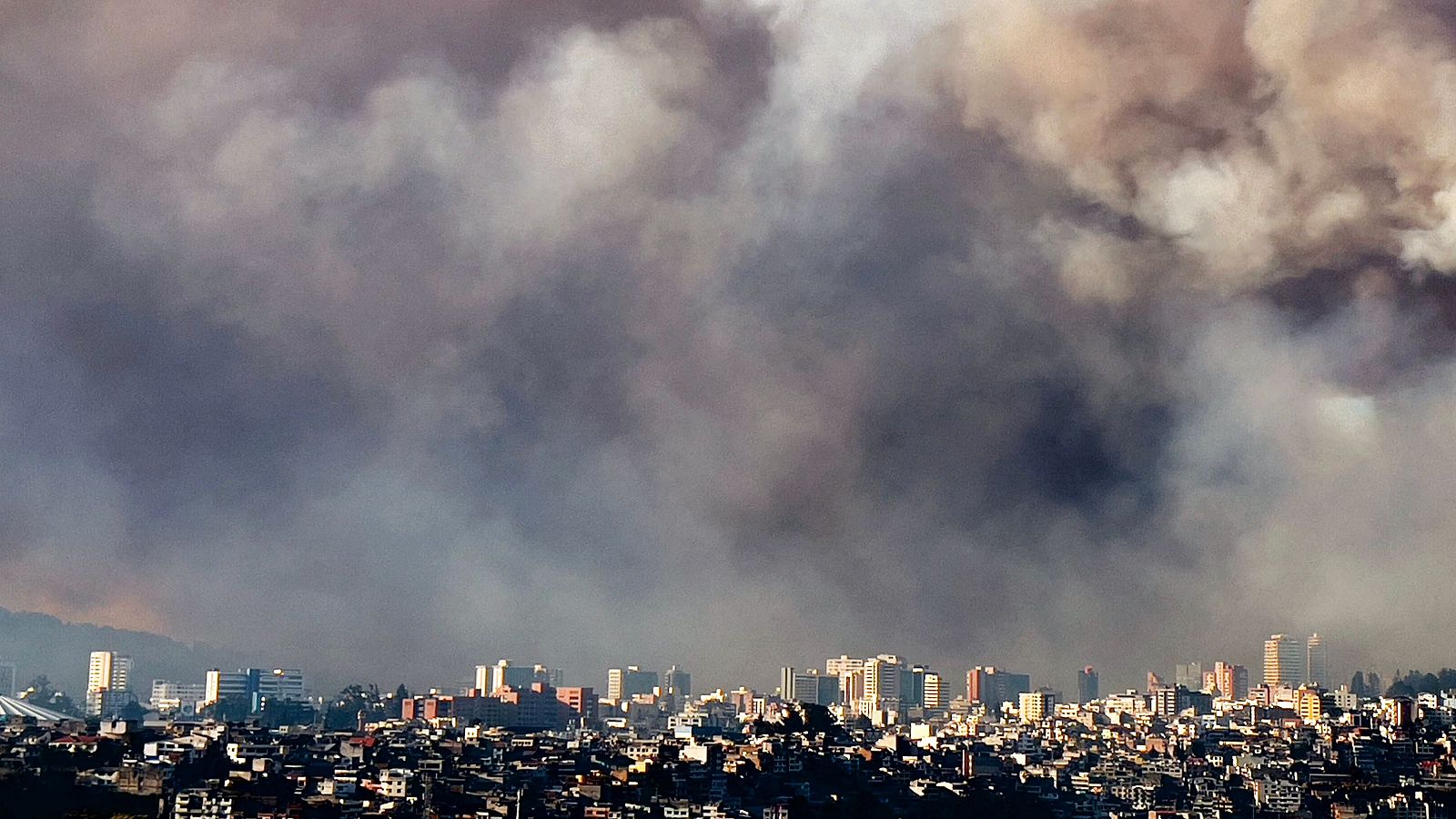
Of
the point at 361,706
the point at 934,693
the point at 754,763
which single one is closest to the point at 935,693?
the point at 934,693

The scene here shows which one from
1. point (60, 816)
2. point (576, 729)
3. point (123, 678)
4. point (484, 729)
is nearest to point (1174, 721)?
point (576, 729)

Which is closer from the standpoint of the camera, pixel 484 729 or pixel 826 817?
pixel 826 817

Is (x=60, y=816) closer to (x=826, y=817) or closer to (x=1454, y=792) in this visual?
(x=826, y=817)

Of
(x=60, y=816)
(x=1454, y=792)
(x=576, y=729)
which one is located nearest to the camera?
(x=60, y=816)

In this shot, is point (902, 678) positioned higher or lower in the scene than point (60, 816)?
higher

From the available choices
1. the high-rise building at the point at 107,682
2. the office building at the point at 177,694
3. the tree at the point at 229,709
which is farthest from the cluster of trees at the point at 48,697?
the tree at the point at 229,709

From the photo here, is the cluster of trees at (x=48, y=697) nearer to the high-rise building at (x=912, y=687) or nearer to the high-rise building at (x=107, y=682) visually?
the high-rise building at (x=107, y=682)

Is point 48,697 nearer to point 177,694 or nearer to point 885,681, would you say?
point 177,694

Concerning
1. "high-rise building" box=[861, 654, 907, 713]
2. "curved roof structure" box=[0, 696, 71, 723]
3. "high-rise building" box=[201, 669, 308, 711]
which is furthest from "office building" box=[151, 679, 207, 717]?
"high-rise building" box=[861, 654, 907, 713]
